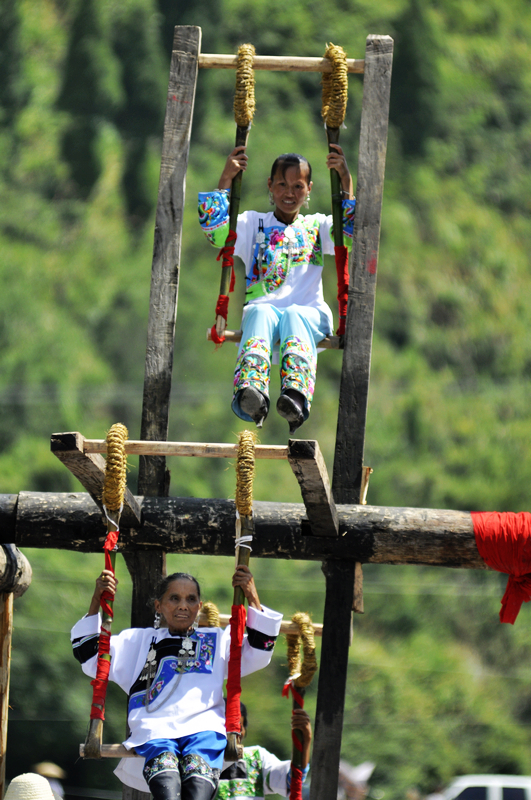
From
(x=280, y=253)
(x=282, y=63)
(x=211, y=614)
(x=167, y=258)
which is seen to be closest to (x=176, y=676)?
(x=211, y=614)

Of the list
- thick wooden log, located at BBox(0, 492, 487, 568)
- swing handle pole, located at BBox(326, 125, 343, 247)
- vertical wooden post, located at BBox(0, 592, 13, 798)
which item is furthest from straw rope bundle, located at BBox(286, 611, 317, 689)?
swing handle pole, located at BBox(326, 125, 343, 247)

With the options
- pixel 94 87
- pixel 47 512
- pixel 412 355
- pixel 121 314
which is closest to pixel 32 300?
pixel 121 314

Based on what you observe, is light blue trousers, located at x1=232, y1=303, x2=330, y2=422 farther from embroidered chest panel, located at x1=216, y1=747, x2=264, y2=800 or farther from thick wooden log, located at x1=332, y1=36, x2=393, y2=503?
embroidered chest panel, located at x1=216, y1=747, x2=264, y2=800

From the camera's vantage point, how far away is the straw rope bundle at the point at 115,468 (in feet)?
9.81

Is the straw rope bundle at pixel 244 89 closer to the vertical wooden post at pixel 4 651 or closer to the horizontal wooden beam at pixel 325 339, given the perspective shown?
the horizontal wooden beam at pixel 325 339

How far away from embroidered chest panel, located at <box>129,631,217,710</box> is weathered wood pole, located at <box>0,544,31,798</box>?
68 centimetres

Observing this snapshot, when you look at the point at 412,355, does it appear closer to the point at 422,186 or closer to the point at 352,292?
the point at 422,186

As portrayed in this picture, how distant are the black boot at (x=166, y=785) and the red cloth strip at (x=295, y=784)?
2.18 ft

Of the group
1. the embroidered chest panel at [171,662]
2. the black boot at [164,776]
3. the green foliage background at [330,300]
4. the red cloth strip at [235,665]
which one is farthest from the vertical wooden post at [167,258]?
the green foliage background at [330,300]

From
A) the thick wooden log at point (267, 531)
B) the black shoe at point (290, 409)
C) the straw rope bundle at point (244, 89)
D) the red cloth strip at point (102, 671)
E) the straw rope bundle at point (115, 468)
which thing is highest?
the straw rope bundle at point (244, 89)

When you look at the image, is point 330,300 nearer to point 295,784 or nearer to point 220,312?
point 220,312

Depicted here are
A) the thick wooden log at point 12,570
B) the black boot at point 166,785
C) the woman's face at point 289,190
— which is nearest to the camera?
the black boot at point 166,785

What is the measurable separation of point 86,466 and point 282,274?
3.89ft

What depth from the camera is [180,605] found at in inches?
128
